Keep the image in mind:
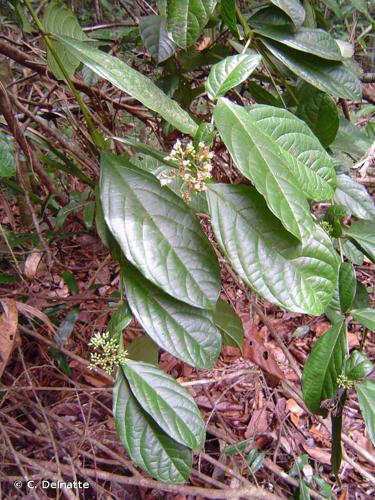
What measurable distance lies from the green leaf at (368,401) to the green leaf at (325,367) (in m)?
0.06

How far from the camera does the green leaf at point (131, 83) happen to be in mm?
566

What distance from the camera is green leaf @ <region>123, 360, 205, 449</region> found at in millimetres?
714

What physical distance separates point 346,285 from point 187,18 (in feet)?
1.78

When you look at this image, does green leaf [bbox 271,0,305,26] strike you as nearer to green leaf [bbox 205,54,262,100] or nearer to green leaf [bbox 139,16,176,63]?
green leaf [bbox 205,54,262,100]

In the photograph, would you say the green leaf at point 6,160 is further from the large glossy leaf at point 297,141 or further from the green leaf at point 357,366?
the green leaf at point 357,366

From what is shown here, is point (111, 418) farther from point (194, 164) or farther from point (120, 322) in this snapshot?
point (194, 164)

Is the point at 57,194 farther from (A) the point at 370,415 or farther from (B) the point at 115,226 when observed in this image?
(A) the point at 370,415

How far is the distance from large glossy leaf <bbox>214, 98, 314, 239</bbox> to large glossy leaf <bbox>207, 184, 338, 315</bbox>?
0.06 metres

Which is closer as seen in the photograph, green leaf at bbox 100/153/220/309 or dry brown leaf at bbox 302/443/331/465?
green leaf at bbox 100/153/220/309

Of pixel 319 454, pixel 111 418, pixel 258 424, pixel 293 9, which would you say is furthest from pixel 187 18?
pixel 319 454

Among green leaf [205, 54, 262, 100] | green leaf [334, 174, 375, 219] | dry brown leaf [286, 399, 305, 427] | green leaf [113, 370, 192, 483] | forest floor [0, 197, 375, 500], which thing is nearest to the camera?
green leaf [205, 54, 262, 100]

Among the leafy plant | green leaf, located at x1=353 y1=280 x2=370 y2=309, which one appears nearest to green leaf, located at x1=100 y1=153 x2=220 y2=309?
the leafy plant

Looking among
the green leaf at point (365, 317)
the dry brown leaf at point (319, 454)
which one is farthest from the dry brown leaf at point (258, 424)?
the green leaf at point (365, 317)

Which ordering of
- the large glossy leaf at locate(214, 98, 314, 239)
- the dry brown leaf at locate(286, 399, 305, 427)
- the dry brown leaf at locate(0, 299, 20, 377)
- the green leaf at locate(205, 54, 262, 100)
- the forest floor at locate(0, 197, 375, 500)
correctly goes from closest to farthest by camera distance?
1. the large glossy leaf at locate(214, 98, 314, 239)
2. the green leaf at locate(205, 54, 262, 100)
3. the dry brown leaf at locate(0, 299, 20, 377)
4. the forest floor at locate(0, 197, 375, 500)
5. the dry brown leaf at locate(286, 399, 305, 427)
